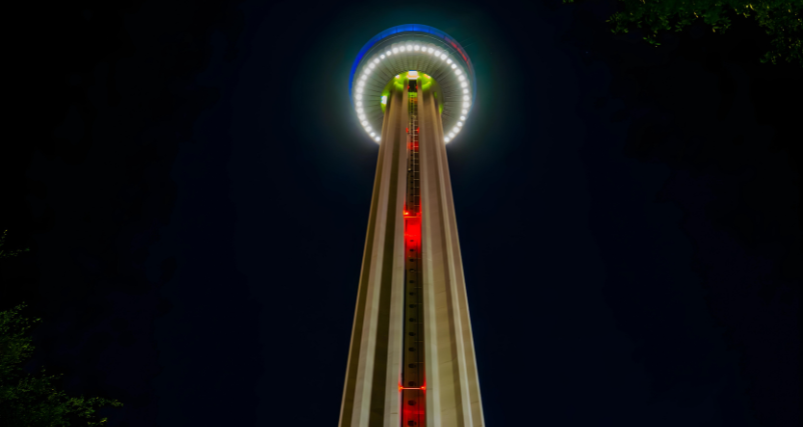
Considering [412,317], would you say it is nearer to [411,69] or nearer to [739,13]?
[739,13]

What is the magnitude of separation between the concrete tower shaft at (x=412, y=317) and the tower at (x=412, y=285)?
0.03 meters

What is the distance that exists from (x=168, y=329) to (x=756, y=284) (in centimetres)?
2701

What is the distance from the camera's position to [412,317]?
1362cm

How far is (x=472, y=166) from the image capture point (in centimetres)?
2523

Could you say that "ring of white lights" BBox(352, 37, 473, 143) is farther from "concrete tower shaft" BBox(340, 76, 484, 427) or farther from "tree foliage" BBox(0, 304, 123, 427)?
"tree foliage" BBox(0, 304, 123, 427)

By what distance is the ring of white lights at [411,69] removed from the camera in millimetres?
21656

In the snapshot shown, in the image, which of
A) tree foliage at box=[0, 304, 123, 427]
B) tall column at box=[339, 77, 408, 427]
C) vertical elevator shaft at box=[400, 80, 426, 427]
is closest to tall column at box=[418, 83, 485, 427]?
tall column at box=[339, 77, 408, 427]

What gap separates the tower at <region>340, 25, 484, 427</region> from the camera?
10.5m

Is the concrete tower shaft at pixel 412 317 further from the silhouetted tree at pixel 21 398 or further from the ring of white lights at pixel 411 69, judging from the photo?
the ring of white lights at pixel 411 69

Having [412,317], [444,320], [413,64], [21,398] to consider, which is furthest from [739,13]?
[413,64]

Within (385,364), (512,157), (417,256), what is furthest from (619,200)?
(385,364)

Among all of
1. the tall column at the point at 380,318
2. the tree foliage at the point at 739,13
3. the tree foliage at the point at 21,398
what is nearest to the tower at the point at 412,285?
the tall column at the point at 380,318

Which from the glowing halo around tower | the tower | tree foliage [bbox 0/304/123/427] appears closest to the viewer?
tree foliage [bbox 0/304/123/427]

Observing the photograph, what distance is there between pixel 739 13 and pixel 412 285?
10.0 metres
